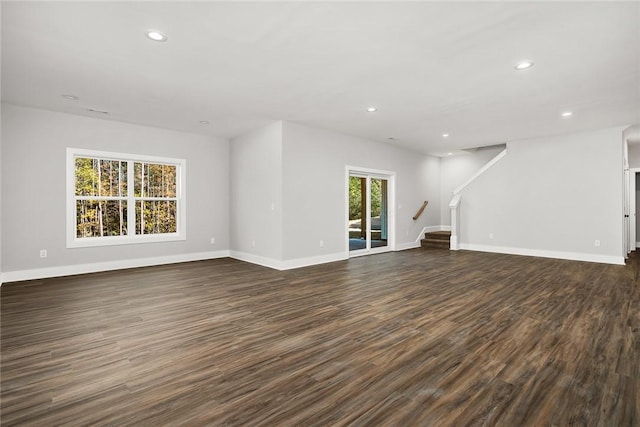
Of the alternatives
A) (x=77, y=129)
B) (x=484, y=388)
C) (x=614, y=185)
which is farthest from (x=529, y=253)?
(x=77, y=129)

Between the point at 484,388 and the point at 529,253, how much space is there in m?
6.69

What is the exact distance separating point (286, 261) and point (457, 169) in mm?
6720

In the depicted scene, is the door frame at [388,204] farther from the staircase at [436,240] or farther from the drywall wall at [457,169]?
the drywall wall at [457,169]

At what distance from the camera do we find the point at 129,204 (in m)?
6.38

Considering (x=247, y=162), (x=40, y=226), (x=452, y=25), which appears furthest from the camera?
(x=247, y=162)

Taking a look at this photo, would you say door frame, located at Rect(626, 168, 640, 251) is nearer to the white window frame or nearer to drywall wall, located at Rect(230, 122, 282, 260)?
drywall wall, located at Rect(230, 122, 282, 260)

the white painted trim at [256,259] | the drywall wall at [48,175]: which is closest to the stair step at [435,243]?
the white painted trim at [256,259]

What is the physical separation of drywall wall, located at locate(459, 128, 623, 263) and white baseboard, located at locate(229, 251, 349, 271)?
13.4 feet

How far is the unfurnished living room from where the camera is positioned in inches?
84.8

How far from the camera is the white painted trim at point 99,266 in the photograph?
515cm

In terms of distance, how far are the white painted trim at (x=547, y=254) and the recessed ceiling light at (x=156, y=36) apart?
8159mm

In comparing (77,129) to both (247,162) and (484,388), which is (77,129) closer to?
(247,162)

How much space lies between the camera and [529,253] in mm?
7574

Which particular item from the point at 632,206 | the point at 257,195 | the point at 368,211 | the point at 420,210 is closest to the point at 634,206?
the point at 632,206
